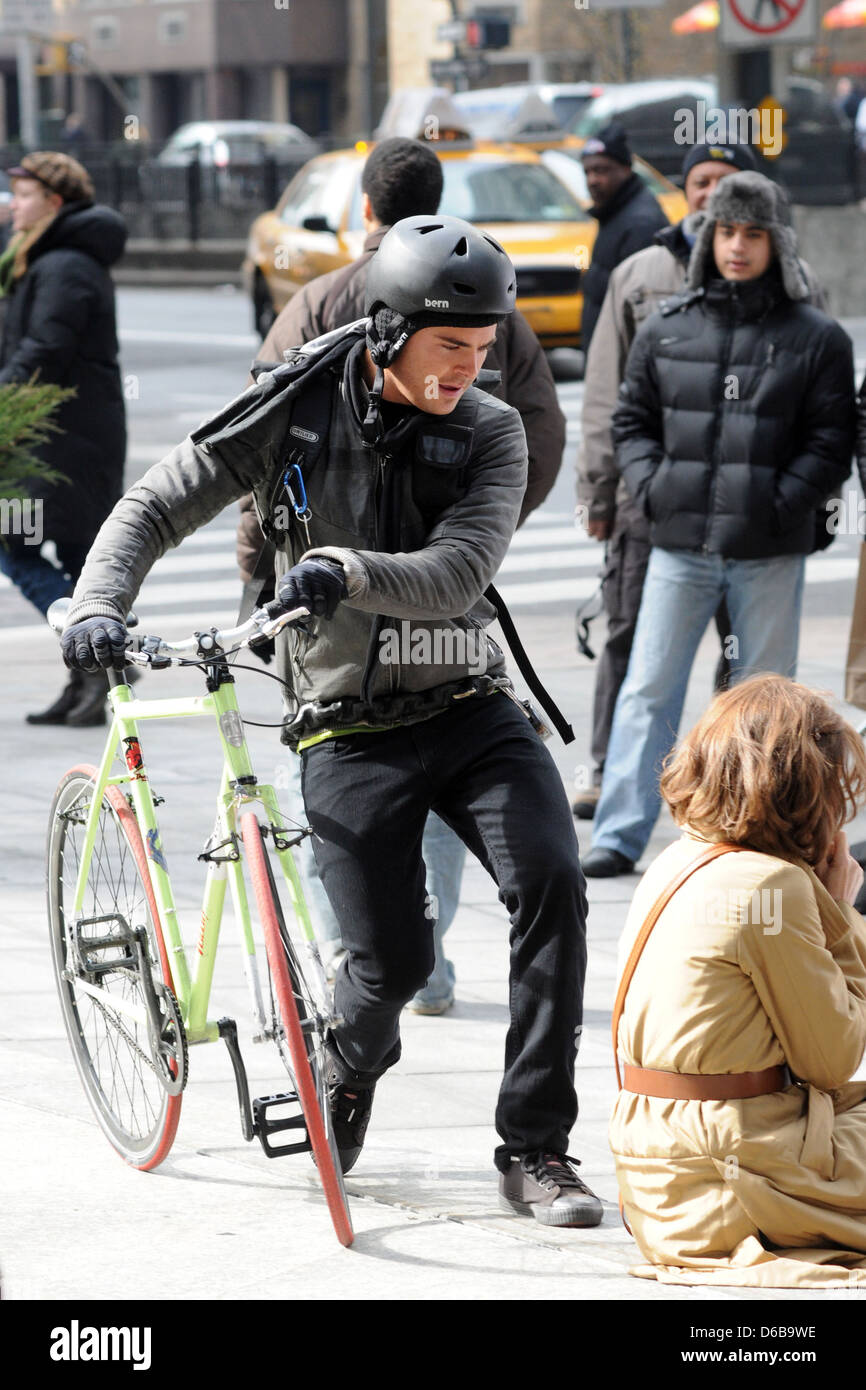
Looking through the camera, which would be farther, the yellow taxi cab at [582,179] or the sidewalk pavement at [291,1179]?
the yellow taxi cab at [582,179]

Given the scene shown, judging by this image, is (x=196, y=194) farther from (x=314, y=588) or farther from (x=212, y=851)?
(x=314, y=588)

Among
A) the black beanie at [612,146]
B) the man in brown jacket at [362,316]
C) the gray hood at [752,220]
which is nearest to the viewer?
the man in brown jacket at [362,316]

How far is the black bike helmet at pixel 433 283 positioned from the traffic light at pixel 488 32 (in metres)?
32.4

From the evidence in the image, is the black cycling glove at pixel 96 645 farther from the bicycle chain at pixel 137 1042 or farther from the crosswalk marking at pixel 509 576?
the crosswalk marking at pixel 509 576

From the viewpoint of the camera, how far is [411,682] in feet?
13.1

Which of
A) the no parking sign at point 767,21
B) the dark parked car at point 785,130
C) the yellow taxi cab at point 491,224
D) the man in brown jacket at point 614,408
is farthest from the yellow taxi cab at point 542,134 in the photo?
the man in brown jacket at point 614,408

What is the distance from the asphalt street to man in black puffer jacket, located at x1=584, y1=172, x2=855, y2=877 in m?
0.53

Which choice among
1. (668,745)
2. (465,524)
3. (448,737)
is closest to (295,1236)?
(448,737)

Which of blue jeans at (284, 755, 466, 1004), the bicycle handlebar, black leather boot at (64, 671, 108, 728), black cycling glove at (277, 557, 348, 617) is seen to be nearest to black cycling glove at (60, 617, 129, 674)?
the bicycle handlebar

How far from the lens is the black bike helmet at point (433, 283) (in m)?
3.80

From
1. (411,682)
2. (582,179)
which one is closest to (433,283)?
(411,682)

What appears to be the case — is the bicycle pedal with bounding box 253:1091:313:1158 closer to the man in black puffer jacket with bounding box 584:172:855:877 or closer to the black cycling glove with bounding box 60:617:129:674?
the black cycling glove with bounding box 60:617:129:674
